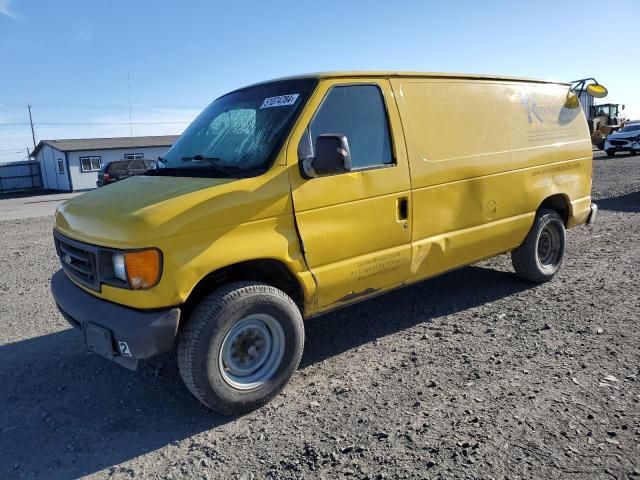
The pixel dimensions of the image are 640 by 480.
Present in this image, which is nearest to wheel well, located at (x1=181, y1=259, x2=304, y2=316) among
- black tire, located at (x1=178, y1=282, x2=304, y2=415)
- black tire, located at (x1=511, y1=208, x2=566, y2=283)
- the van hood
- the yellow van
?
the yellow van

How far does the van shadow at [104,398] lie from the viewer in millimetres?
3111

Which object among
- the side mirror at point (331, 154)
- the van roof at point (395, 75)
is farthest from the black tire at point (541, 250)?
the side mirror at point (331, 154)

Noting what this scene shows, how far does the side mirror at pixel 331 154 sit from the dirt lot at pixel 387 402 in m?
1.57

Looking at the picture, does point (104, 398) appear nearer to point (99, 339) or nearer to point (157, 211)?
point (99, 339)

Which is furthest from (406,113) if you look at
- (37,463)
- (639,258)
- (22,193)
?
(22,193)

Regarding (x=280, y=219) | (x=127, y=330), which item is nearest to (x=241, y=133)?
(x=280, y=219)

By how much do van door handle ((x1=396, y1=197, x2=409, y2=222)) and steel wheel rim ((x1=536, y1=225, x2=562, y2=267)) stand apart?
2.39m

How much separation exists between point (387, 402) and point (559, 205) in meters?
3.61

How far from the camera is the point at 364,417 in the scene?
330 cm

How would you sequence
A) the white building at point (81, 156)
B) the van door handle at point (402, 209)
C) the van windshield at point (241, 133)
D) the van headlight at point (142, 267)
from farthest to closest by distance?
1. the white building at point (81, 156)
2. the van door handle at point (402, 209)
3. the van windshield at point (241, 133)
4. the van headlight at point (142, 267)

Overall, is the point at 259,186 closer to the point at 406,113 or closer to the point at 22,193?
the point at 406,113

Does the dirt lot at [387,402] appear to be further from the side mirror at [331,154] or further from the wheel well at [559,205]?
the side mirror at [331,154]

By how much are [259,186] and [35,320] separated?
3.49 meters

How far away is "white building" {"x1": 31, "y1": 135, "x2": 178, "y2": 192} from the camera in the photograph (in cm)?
3459
